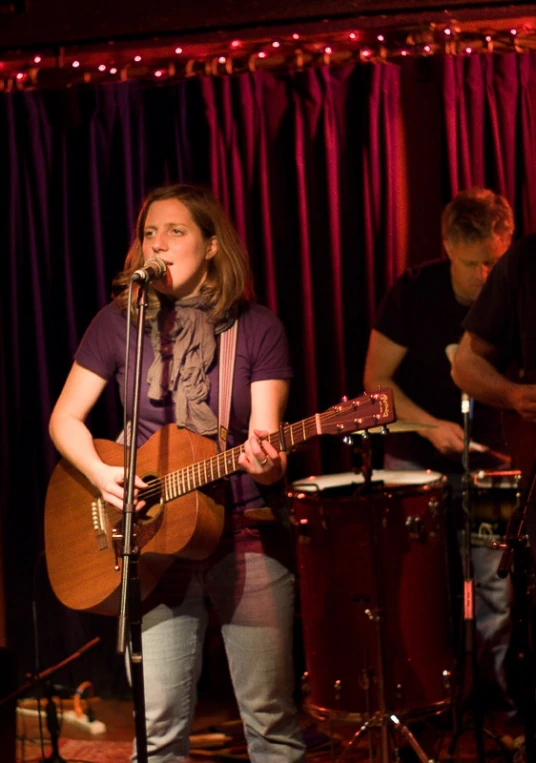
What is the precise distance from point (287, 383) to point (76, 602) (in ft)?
3.44

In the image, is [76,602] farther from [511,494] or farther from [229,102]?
[229,102]

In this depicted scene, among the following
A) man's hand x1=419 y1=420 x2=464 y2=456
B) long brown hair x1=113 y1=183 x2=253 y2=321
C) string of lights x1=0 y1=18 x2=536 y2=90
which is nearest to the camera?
long brown hair x1=113 y1=183 x2=253 y2=321

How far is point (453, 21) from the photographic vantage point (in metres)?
4.80

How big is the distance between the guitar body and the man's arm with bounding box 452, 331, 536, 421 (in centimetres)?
88

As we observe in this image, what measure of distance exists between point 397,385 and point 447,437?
1.38 feet

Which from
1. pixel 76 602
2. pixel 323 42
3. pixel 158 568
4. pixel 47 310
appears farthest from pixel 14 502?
pixel 323 42

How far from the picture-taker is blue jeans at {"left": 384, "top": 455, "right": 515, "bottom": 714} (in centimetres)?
440

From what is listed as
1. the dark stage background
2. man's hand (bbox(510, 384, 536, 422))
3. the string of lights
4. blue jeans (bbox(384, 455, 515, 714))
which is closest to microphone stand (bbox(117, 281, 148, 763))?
man's hand (bbox(510, 384, 536, 422))

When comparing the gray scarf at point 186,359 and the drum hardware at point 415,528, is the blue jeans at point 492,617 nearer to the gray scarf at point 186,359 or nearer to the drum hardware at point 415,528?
the drum hardware at point 415,528

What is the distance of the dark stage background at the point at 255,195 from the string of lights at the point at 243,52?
2.8 inches

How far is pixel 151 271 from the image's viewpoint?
2.90m

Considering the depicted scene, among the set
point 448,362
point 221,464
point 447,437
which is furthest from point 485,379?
point 448,362

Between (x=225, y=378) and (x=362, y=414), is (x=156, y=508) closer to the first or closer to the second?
(x=225, y=378)

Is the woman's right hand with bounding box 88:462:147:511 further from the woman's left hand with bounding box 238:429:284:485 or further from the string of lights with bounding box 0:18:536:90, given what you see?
the string of lights with bounding box 0:18:536:90
